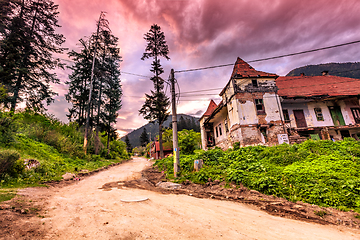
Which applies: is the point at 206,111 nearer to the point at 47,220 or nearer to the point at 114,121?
the point at 114,121

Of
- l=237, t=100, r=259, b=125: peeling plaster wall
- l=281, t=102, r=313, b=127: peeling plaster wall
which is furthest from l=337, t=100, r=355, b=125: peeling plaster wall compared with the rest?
l=237, t=100, r=259, b=125: peeling plaster wall

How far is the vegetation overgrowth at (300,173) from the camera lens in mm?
5000

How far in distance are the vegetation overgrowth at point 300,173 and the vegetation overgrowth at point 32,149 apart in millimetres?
7150

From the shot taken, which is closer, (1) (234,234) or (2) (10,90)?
(1) (234,234)

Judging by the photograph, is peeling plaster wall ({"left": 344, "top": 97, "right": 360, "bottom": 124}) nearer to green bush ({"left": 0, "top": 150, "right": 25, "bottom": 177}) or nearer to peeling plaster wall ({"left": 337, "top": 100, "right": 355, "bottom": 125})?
peeling plaster wall ({"left": 337, "top": 100, "right": 355, "bottom": 125})

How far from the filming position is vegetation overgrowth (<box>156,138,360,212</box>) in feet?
16.4

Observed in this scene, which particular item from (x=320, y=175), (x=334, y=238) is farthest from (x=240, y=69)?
(x=334, y=238)

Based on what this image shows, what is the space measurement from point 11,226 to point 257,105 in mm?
18655

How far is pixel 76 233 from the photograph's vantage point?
2717 mm

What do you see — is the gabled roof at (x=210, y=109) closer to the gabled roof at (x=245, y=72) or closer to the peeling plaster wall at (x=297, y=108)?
the gabled roof at (x=245, y=72)

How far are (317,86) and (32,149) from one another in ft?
98.4

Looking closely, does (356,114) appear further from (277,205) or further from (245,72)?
(277,205)

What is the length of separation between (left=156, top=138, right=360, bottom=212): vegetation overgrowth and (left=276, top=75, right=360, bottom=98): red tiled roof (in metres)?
11.6

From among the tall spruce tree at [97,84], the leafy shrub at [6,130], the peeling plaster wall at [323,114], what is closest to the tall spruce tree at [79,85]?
the tall spruce tree at [97,84]
